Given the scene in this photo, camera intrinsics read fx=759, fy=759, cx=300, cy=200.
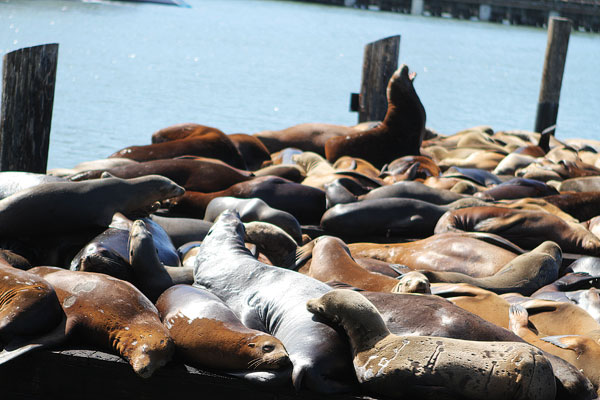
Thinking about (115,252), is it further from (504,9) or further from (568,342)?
(504,9)

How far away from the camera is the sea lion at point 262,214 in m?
4.53

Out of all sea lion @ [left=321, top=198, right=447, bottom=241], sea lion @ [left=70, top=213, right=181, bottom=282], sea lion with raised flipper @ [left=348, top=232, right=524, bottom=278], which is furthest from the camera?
sea lion @ [left=321, top=198, right=447, bottom=241]

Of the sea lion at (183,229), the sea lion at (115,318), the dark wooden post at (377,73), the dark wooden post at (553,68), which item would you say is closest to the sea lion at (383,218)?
the sea lion at (183,229)

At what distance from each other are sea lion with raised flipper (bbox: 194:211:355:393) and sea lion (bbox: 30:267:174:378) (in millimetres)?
385

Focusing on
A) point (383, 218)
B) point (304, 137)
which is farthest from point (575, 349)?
point (304, 137)

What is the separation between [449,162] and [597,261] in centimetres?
372

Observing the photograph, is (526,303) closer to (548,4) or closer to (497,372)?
(497,372)

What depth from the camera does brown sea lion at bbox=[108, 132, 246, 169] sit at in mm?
6531

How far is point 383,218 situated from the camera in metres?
5.16

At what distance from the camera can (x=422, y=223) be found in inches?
206

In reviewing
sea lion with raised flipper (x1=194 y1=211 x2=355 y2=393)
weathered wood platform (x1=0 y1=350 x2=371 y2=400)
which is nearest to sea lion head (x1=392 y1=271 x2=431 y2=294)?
sea lion with raised flipper (x1=194 y1=211 x2=355 y2=393)

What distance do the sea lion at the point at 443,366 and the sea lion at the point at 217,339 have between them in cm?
29

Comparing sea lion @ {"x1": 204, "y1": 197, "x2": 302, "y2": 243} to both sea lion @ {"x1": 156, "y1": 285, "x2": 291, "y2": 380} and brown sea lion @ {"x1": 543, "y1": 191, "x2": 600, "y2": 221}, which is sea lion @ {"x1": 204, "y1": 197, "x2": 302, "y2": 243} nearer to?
sea lion @ {"x1": 156, "y1": 285, "x2": 291, "y2": 380}

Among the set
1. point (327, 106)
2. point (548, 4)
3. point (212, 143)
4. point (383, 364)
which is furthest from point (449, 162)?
point (548, 4)
